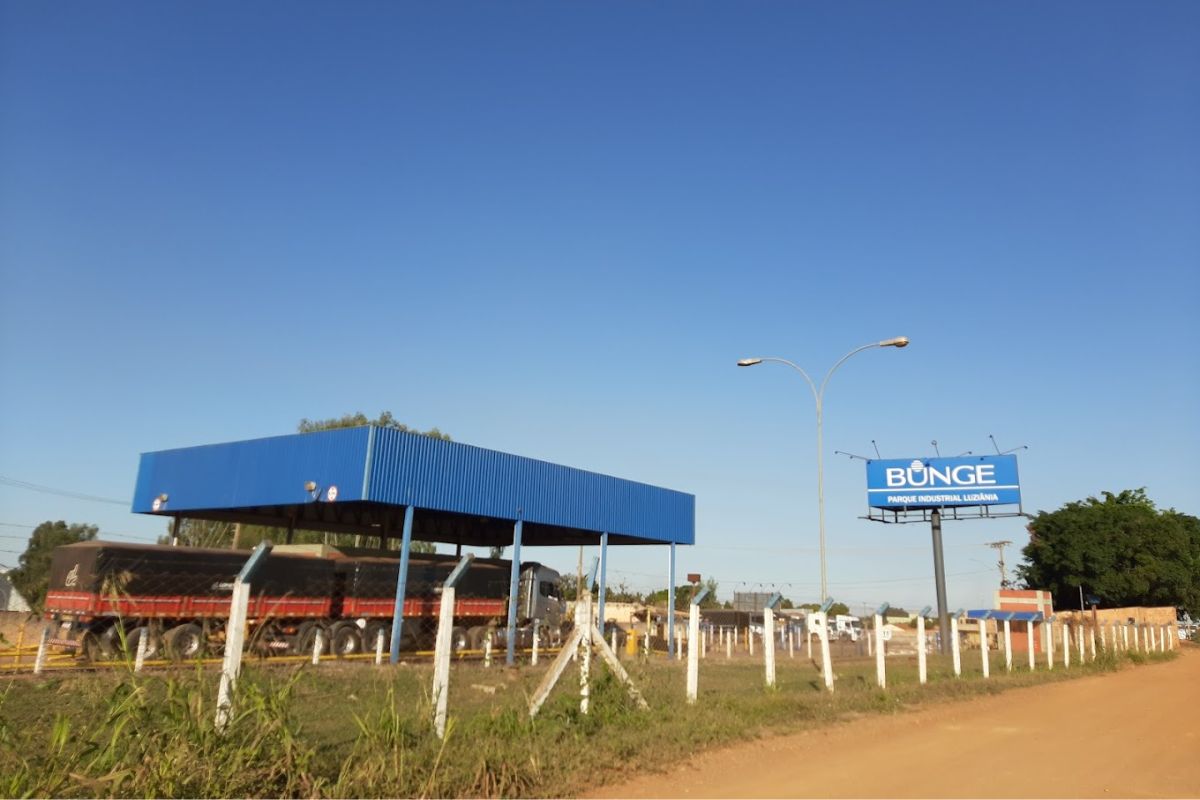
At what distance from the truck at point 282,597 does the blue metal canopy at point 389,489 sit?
2.17 meters

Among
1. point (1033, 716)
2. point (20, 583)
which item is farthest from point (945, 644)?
point (20, 583)

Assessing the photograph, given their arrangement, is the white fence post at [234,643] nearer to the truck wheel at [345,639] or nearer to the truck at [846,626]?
the truck wheel at [345,639]

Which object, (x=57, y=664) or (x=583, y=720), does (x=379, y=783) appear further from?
(x=57, y=664)

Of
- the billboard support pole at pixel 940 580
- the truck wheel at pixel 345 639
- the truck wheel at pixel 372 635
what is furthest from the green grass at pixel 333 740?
the billboard support pole at pixel 940 580

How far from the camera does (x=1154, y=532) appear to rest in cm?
5741

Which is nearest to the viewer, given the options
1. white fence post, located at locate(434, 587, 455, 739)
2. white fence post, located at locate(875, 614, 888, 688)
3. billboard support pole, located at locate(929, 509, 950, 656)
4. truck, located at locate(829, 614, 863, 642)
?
white fence post, located at locate(434, 587, 455, 739)

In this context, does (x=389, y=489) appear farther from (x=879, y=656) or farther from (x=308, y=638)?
(x=879, y=656)

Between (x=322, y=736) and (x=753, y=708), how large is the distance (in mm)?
5832

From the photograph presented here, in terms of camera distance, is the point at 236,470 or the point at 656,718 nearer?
the point at 656,718

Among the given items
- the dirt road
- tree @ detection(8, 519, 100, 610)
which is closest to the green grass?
the dirt road

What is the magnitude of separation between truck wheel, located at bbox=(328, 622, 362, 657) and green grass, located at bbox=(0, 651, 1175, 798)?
1155 centimetres

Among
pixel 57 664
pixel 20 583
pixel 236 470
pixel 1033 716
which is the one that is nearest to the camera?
pixel 1033 716

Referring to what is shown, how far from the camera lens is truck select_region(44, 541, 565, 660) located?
63.7ft

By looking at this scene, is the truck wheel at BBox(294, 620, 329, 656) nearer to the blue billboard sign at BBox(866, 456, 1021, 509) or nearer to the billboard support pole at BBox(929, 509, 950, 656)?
the billboard support pole at BBox(929, 509, 950, 656)
